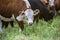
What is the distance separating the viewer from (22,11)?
898cm

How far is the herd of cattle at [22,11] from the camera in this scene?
9.00 metres

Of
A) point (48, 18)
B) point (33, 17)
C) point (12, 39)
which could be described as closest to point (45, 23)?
point (48, 18)

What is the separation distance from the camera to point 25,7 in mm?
9086

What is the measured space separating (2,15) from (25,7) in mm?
774

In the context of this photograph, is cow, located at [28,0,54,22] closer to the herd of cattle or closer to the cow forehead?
the herd of cattle

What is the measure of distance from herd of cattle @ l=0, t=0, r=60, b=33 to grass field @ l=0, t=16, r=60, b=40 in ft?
0.81

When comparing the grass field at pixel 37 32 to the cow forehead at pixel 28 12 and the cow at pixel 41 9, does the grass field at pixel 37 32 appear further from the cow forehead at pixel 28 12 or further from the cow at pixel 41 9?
the cow forehead at pixel 28 12

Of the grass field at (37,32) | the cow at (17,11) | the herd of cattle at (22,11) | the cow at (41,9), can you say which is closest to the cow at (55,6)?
the herd of cattle at (22,11)

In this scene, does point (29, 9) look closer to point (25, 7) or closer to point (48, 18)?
point (25, 7)

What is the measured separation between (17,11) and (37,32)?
89 cm

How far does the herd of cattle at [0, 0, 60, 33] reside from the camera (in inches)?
354

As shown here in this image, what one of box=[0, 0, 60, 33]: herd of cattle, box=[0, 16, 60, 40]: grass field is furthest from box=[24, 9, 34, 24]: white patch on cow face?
box=[0, 16, 60, 40]: grass field

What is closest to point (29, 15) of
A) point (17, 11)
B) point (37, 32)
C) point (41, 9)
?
point (17, 11)

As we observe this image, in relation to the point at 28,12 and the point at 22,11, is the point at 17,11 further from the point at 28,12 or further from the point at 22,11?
the point at 28,12
